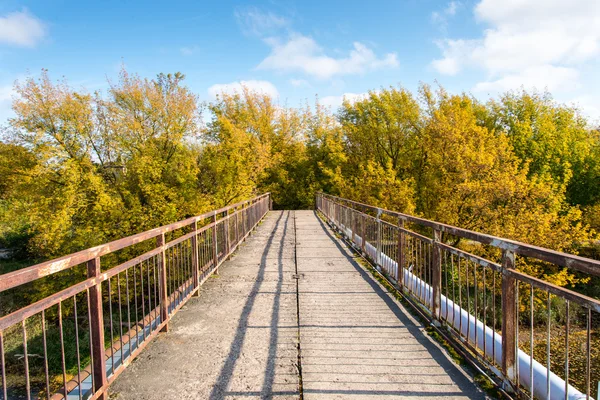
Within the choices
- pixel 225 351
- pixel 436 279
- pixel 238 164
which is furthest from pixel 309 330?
pixel 238 164

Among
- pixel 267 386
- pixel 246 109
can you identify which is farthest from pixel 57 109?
pixel 267 386

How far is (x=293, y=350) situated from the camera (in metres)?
3.37

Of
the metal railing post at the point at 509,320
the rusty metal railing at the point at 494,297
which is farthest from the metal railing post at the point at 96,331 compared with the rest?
the metal railing post at the point at 509,320

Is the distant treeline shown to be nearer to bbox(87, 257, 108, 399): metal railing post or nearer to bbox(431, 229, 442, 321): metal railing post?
bbox(431, 229, 442, 321): metal railing post

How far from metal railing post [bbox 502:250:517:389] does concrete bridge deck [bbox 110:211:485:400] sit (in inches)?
11.4

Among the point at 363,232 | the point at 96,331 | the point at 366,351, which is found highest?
the point at 96,331

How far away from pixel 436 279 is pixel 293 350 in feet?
5.63

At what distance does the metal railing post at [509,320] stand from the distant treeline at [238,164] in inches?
601

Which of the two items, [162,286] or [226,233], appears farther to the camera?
[226,233]

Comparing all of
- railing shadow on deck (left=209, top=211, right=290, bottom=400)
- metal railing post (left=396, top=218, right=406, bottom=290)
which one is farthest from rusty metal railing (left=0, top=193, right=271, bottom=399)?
metal railing post (left=396, top=218, right=406, bottom=290)

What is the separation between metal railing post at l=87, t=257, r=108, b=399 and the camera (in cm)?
243

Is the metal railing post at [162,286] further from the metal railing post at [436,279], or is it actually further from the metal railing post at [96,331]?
the metal railing post at [436,279]

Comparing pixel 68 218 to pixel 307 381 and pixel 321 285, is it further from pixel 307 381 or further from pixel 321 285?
pixel 307 381

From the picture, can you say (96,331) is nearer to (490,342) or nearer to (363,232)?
(490,342)
